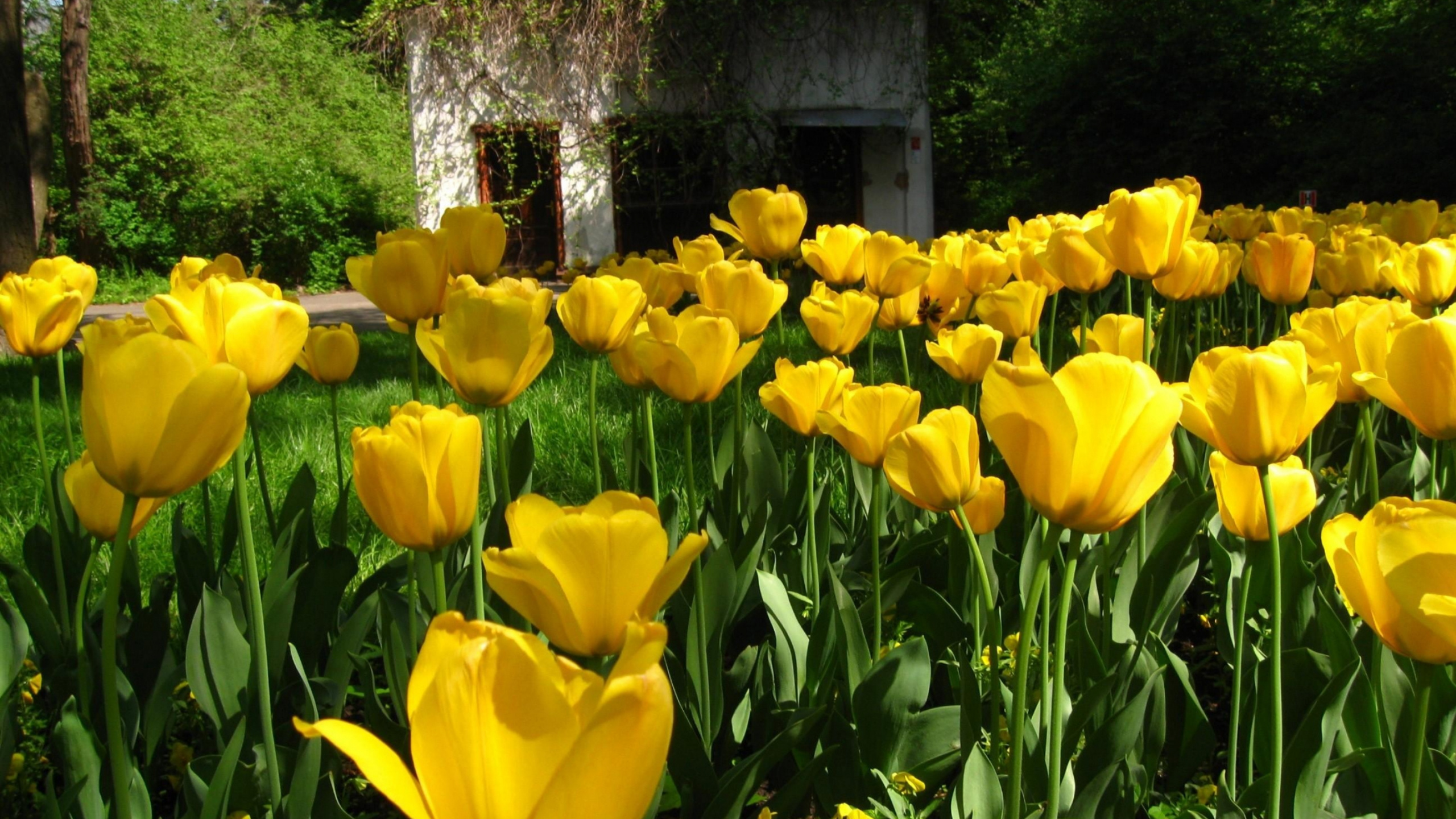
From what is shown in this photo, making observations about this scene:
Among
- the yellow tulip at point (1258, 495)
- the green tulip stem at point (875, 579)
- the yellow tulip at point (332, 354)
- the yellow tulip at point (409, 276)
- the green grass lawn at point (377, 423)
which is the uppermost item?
the yellow tulip at point (409, 276)

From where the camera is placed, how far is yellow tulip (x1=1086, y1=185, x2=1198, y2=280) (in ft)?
5.26

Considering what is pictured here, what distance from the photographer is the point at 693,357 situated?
1.34 m

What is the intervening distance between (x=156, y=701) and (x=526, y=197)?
12708 mm

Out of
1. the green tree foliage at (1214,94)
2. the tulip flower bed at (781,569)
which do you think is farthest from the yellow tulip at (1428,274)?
the green tree foliage at (1214,94)

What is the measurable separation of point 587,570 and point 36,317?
121cm

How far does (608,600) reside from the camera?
30.8 inches

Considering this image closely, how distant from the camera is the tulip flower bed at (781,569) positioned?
77 cm

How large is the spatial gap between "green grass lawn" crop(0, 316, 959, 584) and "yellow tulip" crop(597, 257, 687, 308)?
19 cm

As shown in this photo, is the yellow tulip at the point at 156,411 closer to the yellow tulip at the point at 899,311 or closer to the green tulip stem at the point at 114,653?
the green tulip stem at the point at 114,653

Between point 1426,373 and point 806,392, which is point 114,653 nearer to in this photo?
point 806,392

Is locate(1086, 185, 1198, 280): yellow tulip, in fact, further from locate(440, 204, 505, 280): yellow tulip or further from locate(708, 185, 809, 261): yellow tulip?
locate(440, 204, 505, 280): yellow tulip

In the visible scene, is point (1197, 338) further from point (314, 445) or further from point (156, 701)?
point (314, 445)

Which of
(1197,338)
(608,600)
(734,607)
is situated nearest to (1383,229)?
(1197,338)

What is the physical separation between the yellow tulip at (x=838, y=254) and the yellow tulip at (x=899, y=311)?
10cm
